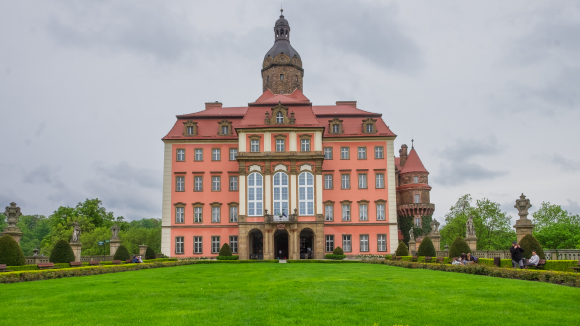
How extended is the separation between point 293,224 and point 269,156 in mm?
6478

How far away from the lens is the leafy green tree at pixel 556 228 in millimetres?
60250

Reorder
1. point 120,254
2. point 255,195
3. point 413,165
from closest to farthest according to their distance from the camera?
point 120,254
point 255,195
point 413,165

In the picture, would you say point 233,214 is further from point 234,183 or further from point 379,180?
point 379,180

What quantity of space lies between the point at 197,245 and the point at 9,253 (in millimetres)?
24218

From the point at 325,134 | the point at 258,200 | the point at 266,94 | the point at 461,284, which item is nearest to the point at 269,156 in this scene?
the point at 258,200

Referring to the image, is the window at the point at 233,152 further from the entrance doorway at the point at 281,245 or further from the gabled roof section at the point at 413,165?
the gabled roof section at the point at 413,165

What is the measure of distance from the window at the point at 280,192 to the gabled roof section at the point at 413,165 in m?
16.4

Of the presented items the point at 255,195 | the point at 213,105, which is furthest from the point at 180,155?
the point at 255,195

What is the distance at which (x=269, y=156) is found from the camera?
4469 centimetres

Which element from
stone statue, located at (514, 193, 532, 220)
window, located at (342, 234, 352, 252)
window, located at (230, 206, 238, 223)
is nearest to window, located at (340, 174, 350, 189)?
window, located at (342, 234, 352, 252)

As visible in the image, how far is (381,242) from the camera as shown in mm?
48062

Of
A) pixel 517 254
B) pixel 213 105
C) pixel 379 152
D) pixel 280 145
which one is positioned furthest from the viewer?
pixel 213 105

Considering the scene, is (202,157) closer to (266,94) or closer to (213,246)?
(213,246)

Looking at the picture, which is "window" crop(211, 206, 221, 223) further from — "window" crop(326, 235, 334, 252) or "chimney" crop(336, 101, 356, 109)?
"chimney" crop(336, 101, 356, 109)
